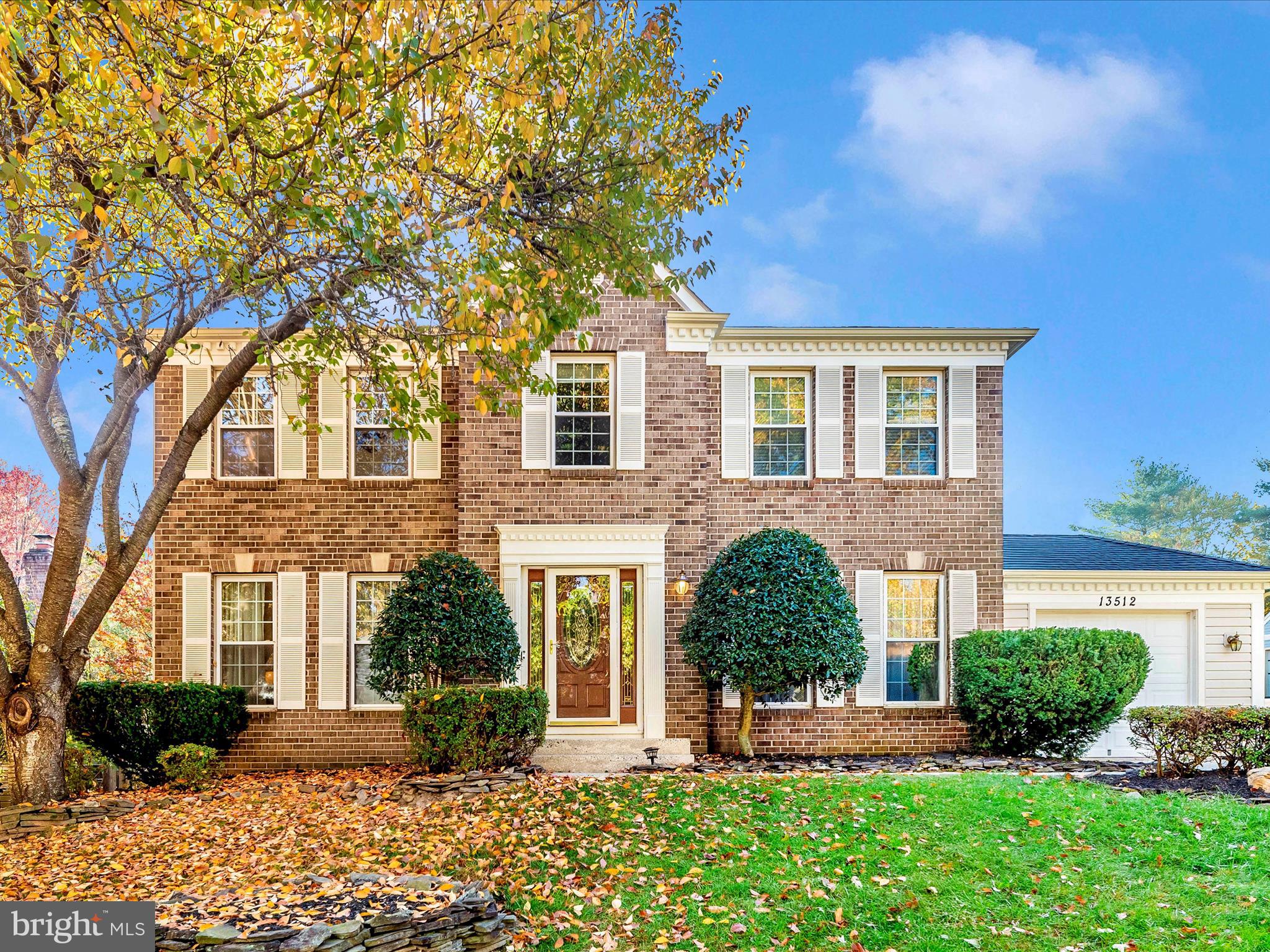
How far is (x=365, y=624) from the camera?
38.7ft

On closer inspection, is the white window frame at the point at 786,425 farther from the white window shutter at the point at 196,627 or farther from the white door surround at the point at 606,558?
the white window shutter at the point at 196,627

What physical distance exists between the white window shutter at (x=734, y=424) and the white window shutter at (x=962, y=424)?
2.92 meters

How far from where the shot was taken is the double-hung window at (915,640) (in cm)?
1167

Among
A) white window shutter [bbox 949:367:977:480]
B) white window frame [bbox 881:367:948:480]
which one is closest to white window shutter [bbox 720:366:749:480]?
white window frame [bbox 881:367:948:480]

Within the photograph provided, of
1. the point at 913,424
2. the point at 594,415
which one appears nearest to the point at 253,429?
the point at 594,415

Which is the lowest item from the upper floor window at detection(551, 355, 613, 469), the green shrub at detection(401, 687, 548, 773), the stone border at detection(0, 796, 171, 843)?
the stone border at detection(0, 796, 171, 843)

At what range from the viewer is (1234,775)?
8.69 m

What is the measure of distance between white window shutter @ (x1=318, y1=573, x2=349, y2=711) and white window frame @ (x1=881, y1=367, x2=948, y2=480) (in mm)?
7886

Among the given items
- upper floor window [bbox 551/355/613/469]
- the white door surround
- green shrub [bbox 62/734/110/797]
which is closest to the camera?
green shrub [bbox 62/734/110/797]

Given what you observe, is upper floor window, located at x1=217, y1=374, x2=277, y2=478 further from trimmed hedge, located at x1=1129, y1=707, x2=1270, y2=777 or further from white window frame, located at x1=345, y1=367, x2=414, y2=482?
trimmed hedge, located at x1=1129, y1=707, x2=1270, y2=777

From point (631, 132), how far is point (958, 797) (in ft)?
22.9

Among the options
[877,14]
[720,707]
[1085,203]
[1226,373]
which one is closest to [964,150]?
[1085,203]

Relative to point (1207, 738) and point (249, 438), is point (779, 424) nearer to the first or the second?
point (1207, 738)

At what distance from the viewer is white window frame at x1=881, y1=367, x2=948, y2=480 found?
11812 millimetres
